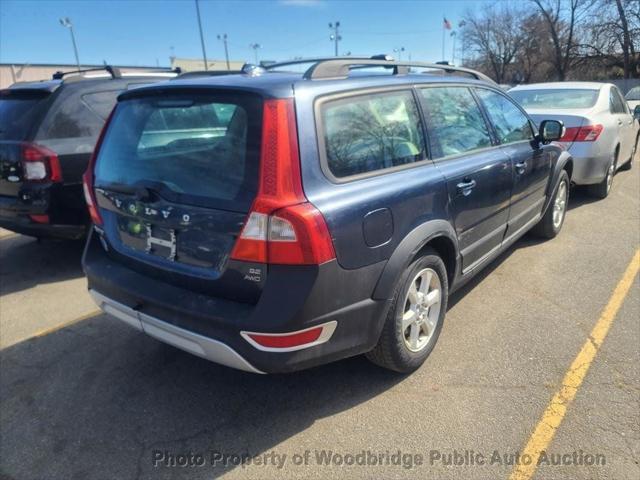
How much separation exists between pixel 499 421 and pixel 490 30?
5555 cm

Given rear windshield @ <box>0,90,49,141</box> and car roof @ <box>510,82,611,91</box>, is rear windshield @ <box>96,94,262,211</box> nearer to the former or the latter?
rear windshield @ <box>0,90,49,141</box>

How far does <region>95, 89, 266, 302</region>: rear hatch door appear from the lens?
2.26m

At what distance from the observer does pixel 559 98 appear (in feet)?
23.0

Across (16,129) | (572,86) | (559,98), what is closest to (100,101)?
(16,129)

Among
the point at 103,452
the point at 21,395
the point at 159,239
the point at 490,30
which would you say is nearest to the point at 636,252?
the point at 159,239

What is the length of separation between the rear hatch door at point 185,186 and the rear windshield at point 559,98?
19.0 feet

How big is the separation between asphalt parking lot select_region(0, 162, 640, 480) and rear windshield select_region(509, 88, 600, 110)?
3.66 m

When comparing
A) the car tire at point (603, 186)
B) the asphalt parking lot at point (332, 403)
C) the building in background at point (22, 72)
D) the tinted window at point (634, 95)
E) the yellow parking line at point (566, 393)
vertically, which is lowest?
the yellow parking line at point (566, 393)

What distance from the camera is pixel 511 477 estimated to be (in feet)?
7.28

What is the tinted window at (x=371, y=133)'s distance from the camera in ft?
7.93

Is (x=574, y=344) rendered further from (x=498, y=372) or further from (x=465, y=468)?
(x=465, y=468)

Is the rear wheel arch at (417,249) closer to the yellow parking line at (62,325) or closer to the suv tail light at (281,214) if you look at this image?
the suv tail light at (281,214)

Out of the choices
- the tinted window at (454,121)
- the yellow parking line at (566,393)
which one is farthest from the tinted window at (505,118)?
the yellow parking line at (566,393)

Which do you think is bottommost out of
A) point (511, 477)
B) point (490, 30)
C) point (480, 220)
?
point (511, 477)
